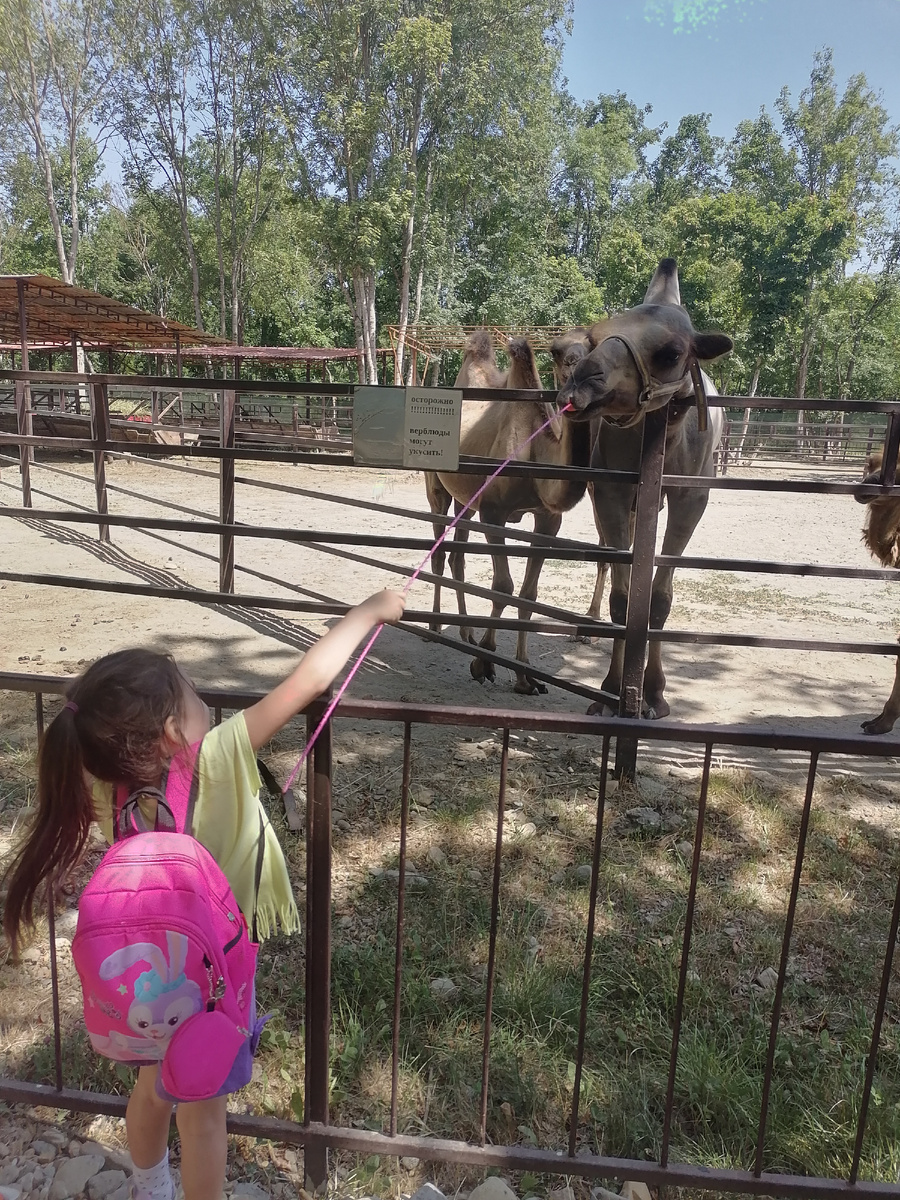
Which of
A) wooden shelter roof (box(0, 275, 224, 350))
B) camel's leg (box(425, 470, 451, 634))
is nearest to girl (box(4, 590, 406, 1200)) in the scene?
camel's leg (box(425, 470, 451, 634))

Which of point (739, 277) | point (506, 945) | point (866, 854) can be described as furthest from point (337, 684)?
point (739, 277)

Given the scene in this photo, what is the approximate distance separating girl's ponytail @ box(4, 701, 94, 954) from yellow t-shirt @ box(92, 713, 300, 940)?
0.24ft

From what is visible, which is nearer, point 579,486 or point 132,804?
point 132,804

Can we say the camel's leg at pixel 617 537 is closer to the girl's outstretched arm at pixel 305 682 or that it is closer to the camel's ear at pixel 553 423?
the camel's ear at pixel 553 423

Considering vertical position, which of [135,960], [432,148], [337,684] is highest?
[432,148]

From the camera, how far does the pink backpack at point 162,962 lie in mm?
1272

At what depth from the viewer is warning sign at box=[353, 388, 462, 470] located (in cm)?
359

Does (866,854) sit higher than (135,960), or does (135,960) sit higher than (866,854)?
(135,960)

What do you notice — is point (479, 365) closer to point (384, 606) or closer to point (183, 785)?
point (384, 606)

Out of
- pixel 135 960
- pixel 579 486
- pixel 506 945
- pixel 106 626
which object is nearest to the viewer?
pixel 135 960

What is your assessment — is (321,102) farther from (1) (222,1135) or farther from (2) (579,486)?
(1) (222,1135)

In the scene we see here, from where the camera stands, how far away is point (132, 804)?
139 cm

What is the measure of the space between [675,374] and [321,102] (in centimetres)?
2731

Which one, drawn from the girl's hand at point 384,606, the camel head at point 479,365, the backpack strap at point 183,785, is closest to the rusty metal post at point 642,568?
the girl's hand at point 384,606
